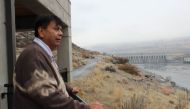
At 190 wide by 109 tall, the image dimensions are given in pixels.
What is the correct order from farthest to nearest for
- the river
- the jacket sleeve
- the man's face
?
the river
the man's face
the jacket sleeve

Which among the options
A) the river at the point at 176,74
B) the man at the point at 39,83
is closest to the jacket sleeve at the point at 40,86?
the man at the point at 39,83

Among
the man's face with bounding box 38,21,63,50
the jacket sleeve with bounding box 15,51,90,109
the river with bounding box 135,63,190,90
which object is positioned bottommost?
the river with bounding box 135,63,190,90

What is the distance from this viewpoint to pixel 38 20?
13.2ft

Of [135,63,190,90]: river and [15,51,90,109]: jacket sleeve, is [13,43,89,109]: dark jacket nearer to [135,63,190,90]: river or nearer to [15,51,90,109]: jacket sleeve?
[15,51,90,109]: jacket sleeve

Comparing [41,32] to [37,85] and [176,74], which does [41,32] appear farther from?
[176,74]

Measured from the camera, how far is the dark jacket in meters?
3.62

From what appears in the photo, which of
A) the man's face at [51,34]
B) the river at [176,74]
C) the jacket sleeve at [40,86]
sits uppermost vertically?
the man's face at [51,34]

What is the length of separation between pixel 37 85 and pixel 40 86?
1.0 inches

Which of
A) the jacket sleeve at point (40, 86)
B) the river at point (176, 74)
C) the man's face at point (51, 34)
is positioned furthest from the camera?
the river at point (176, 74)

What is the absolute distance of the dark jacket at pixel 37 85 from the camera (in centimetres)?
362

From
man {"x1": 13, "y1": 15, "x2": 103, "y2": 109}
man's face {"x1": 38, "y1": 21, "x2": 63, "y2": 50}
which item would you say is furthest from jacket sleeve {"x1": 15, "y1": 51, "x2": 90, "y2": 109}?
man's face {"x1": 38, "y1": 21, "x2": 63, "y2": 50}

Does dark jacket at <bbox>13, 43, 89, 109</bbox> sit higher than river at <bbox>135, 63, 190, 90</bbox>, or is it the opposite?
dark jacket at <bbox>13, 43, 89, 109</bbox>

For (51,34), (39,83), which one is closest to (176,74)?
(51,34)

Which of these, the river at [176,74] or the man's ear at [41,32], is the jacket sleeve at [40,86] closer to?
the man's ear at [41,32]
